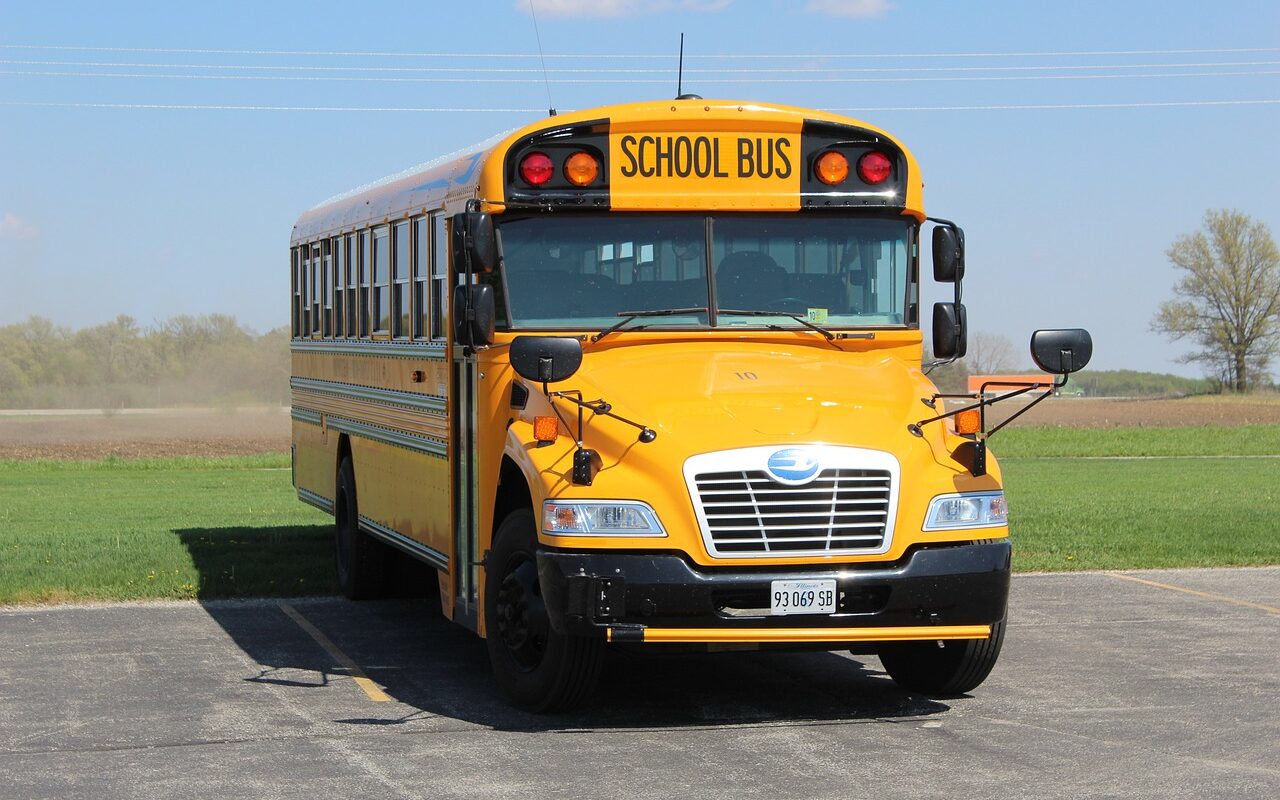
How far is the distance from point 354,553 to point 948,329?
5.13 m

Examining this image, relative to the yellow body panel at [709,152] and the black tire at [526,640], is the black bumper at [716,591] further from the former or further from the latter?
the yellow body panel at [709,152]

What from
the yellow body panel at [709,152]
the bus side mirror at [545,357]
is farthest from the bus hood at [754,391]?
the yellow body panel at [709,152]

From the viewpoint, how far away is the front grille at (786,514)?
25.2 ft

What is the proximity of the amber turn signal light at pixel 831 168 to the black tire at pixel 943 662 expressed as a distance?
87.8 inches

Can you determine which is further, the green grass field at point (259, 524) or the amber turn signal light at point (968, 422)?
the green grass field at point (259, 524)

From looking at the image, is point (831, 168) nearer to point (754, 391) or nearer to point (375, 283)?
point (754, 391)

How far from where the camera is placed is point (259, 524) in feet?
65.0

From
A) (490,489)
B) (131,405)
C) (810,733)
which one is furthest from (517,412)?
(131,405)

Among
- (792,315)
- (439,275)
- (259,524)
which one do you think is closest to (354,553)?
(439,275)

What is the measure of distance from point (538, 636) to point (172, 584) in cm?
579

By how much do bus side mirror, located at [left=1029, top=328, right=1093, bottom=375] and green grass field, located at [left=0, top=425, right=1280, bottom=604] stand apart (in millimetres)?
6745

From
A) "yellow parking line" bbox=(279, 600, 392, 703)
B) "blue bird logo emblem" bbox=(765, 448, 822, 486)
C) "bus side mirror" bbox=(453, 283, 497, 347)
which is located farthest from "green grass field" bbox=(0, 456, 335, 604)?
"blue bird logo emblem" bbox=(765, 448, 822, 486)

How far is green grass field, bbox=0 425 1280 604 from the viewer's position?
13859 millimetres

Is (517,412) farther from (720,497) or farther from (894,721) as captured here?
(894,721)
